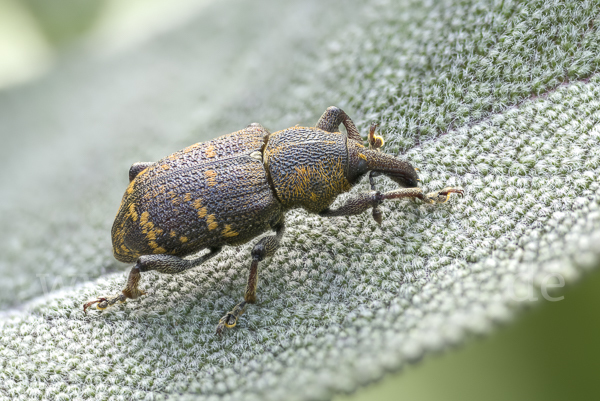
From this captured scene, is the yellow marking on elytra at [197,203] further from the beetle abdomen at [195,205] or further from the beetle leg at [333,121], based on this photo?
the beetle leg at [333,121]

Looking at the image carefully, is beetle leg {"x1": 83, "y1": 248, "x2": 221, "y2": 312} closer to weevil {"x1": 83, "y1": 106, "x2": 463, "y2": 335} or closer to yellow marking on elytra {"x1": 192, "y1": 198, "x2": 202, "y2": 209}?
weevil {"x1": 83, "y1": 106, "x2": 463, "y2": 335}

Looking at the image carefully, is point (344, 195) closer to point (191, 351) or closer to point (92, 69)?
point (191, 351)

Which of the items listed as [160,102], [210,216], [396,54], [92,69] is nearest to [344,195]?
[210,216]

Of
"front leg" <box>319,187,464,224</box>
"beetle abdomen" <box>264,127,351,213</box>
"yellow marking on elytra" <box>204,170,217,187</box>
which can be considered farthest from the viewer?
"beetle abdomen" <box>264,127,351,213</box>

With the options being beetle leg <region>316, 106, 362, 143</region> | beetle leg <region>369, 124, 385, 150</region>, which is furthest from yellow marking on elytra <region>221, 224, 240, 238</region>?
beetle leg <region>369, 124, 385, 150</region>

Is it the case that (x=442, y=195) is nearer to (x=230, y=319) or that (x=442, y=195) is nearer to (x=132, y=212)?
(x=230, y=319)

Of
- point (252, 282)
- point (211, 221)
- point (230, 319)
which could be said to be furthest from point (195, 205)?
point (230, 319)
